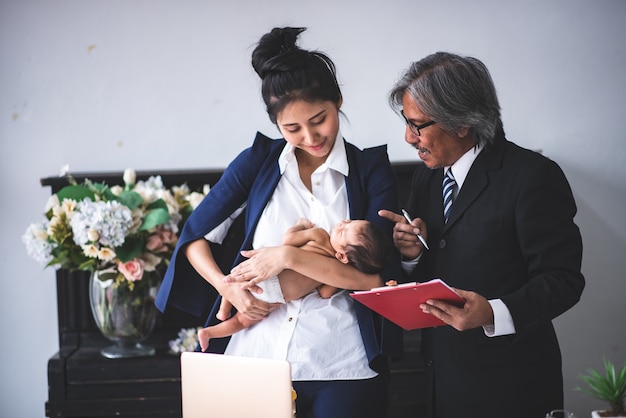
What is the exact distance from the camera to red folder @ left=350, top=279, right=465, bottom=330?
1.69 metres

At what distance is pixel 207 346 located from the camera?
217 centimetres

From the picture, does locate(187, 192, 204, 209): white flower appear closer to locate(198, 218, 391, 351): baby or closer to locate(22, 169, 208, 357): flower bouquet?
locate(22, 169, 208, 357): flower bouquet

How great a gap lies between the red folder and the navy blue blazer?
0.10 meters

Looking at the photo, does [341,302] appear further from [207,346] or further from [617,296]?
[617,296]

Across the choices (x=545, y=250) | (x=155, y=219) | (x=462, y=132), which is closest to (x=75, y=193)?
(x=155, y=219)

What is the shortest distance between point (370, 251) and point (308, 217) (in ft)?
0.75

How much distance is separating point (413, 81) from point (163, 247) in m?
1.35

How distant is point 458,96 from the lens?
2004 millimetres

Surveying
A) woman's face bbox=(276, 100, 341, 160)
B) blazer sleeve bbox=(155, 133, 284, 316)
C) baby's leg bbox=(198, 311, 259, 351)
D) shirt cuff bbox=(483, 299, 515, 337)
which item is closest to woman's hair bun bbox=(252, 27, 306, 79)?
woman's face bbox=(276, 100, 341, 160)

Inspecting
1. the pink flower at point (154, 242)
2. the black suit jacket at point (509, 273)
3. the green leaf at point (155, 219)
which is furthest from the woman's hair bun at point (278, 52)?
the pink flower at point (154, 242)

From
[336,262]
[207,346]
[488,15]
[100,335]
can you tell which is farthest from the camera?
[488,15]

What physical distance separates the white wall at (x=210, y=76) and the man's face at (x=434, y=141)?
1358mm

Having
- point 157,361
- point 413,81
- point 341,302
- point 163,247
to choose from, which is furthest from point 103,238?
point 413,81

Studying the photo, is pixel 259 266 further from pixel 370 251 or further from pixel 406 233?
pixel 406 233
